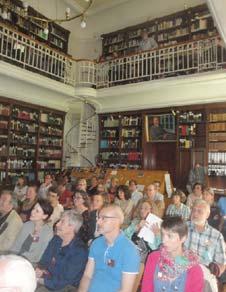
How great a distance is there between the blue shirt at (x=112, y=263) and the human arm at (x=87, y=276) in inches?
1.0

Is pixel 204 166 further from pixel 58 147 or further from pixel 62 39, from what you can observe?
pixel 62 39

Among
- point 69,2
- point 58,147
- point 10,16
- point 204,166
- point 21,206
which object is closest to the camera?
point 21,206

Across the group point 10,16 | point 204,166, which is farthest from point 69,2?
point 204,166

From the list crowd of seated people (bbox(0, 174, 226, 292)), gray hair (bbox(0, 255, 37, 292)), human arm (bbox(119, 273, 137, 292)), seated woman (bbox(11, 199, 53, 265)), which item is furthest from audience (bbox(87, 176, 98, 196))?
gray hair (bbox(0, 255, 37, 292))

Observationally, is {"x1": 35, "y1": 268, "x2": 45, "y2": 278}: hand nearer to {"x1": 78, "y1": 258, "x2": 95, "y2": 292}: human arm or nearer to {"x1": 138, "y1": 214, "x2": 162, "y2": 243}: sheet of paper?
{"x1": 78, "y1": 258, "x2": 95, "y2": 292}: human arm

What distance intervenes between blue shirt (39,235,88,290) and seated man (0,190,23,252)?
2.35ft

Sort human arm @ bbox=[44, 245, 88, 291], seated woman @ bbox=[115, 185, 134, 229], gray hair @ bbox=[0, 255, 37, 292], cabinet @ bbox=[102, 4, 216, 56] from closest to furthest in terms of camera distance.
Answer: gray hair @ bbox=[0, 255, 37, 292] < human arm @ bbox=[44, 245, 88, 291] < seated woman @ bbox=[115, 185, 134, 229] < cabinet @ bbox=[102, 4, 216, 56]

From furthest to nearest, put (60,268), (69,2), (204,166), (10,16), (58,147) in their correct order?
1. (69,2)
2. (58,147)
3. (10,16)
4. (204,166)
5. (60,268)

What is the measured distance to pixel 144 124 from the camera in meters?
8.96

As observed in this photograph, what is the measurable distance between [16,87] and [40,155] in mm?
2120

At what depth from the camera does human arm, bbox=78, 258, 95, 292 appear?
2.18 m

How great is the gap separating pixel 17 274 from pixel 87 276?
1084 mm

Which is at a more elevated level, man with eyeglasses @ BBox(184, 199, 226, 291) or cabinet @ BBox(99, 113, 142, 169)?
cabinet @ BBox(99, 113, 142, 169)

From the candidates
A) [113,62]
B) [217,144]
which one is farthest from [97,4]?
[217,144]
